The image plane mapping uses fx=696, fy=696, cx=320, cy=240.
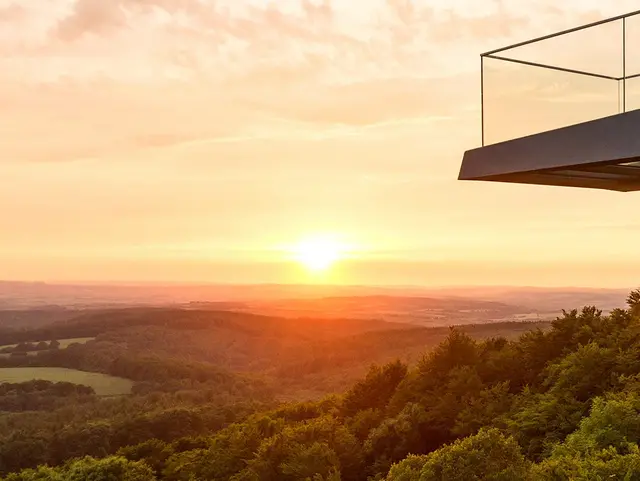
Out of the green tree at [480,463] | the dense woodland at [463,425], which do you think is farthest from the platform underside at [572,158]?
the green tree at [480,463]

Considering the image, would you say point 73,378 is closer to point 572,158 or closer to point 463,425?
point 463,425

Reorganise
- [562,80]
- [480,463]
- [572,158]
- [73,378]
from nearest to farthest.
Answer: [572,158], [562,80], [480,463], [73,378]

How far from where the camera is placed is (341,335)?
188m

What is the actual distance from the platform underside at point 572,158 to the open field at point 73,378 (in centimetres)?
16043

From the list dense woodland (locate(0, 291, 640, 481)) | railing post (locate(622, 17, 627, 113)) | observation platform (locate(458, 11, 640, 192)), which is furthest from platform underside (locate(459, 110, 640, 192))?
dense woodland (locate(0, 291, 640, 481))

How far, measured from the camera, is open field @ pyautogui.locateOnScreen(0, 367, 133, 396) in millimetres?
163125

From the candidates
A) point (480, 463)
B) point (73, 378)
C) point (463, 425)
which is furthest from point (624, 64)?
point (73, 378)

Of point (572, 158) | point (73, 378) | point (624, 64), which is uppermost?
point (624, 64)

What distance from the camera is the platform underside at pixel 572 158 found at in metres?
8.46

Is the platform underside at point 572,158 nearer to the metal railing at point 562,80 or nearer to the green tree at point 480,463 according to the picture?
the metal railing at point 562,80

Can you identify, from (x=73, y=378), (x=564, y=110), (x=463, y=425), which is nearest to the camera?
(x=564, y=110)

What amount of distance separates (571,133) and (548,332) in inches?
927

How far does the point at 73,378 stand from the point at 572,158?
6977 inches

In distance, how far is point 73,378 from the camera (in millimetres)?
170625
